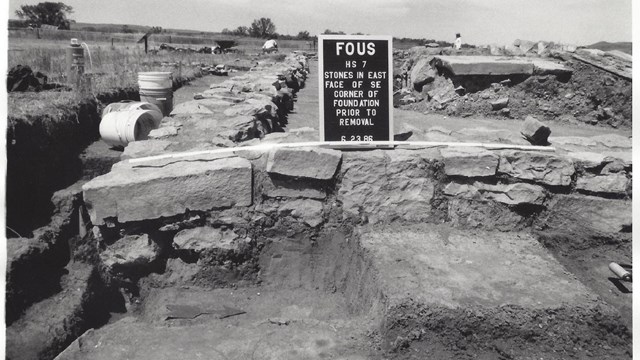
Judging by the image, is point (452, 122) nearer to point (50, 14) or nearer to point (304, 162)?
point (304, 162)

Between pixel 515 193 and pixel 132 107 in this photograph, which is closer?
pixel 515 193

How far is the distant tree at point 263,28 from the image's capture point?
38.2 metres

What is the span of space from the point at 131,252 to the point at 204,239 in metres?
0.51

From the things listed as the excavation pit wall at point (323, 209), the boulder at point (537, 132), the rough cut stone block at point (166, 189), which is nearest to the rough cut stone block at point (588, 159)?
the excavation pit wall at point (323, 209)

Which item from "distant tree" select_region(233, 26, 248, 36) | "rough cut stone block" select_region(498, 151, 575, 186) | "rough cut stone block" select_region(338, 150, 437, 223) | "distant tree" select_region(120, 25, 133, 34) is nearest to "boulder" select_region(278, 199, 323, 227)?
"rough cut stone block" select_region(338, 150, 437, 223)

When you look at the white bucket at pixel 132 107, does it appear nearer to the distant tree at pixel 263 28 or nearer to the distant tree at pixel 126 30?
the distant tree at pixel 126 30

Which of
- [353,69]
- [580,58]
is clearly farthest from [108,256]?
[580,58]

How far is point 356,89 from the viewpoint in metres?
3.84

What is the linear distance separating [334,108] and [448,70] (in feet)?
18.6

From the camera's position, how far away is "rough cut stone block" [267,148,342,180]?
3.47m

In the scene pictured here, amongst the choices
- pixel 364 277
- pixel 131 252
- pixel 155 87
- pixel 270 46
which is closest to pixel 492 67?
pixel 155 87

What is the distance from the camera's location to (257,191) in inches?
139

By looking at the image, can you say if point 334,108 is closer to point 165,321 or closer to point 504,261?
point 504,261

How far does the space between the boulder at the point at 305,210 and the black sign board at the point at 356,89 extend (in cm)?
55
